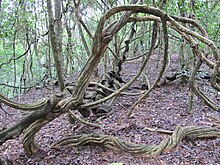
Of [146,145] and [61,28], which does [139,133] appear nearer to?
[146,145]

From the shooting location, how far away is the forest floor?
221cm

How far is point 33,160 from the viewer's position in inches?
90.0

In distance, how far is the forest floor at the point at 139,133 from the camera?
7.25ft

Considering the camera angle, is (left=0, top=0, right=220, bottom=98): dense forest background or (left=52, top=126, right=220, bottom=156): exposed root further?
(left=0, top=0, right=220, bottom=98): dense forest background

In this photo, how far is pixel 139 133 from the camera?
106 inches

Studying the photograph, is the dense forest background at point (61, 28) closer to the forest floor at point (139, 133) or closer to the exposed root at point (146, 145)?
the forest floor at point (139, 133)

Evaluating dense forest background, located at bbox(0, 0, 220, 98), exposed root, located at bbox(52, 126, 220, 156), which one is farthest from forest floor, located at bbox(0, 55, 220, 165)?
dense forest background, located at bbox(0, 0, 220, 98)

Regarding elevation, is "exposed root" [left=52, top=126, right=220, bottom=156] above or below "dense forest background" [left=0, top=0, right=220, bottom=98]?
below

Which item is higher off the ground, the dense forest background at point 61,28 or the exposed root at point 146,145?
the dense forest background at point 61,28

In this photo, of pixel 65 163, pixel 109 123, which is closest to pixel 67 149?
pixel 65 163

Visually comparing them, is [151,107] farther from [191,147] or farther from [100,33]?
[100,33]

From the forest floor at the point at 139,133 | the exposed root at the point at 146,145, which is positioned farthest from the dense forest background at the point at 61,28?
the exposed root at the point at 146,145

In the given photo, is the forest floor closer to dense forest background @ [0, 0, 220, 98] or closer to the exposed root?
the exposed root

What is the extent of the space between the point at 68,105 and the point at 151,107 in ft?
5.08
